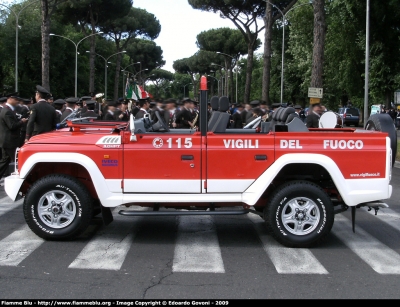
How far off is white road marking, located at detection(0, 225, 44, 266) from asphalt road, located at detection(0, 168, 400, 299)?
10mm

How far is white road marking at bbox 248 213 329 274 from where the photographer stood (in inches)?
237

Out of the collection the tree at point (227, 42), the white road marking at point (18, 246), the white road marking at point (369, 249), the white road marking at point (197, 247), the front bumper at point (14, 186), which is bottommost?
the white road marking at point (369, 249)

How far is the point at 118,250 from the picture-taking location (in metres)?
6.81

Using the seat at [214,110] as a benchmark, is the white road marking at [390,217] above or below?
below

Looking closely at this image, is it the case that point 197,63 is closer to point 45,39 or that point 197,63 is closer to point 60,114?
point 45,39

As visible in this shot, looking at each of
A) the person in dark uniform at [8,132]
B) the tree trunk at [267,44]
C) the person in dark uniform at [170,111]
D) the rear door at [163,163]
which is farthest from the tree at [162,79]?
the rear door at [163,163]

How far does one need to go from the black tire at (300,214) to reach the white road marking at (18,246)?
2.67 m

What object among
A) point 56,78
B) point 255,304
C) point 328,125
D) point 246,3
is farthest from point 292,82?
point 255,304

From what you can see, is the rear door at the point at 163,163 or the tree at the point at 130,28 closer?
the rear door at the point at 163,163

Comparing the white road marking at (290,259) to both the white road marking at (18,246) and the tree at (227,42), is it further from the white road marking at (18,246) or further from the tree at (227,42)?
the tree at (227,42)

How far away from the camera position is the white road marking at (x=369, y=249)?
6227 mm

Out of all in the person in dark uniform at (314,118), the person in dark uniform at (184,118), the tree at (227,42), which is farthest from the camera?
the tree at (227,42)

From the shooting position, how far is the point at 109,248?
691 centimetres

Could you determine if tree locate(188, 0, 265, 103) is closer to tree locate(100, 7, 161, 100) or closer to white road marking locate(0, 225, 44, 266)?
tree locate(100, 7, 161, 100)
